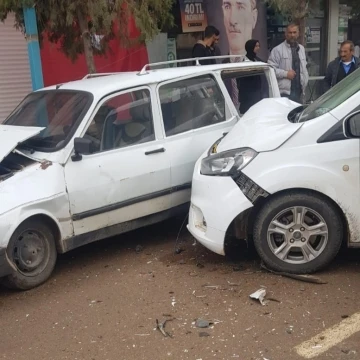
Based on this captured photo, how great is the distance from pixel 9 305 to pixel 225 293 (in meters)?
1.72

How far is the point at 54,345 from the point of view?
371 cm

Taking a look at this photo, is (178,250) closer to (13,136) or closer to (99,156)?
(99,156)

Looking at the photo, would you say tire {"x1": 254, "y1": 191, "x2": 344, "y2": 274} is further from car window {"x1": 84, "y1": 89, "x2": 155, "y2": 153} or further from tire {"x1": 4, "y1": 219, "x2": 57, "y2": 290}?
tire {"x1": 4, "y1": 219, "x2": 57, "y2": 290}

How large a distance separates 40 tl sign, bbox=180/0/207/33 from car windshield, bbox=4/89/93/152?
19.3 feet

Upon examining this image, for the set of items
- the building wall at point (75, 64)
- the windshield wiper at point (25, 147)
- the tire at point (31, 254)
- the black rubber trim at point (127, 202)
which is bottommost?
the tire at point (31, 254)

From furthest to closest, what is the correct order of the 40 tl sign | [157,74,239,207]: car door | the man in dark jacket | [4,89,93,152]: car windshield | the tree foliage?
1. the 40 tl sign
2. the man in dark jacket
3. the tree foliage
4. [157,74,239,207]: car door
5. [4,89,93,152]: car windshield

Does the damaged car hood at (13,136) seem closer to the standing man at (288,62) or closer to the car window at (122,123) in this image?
the car window at (122,123)

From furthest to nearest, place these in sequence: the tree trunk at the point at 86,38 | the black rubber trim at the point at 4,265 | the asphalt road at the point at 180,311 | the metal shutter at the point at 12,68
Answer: the metal shutter at the point at 12,68
the tree trunk at the point at 86,38
the black rubber trim at the point at 4,265
the asphalt road at the point at 180,311

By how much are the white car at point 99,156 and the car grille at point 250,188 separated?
41.3 inches

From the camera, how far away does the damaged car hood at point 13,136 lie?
472 cm

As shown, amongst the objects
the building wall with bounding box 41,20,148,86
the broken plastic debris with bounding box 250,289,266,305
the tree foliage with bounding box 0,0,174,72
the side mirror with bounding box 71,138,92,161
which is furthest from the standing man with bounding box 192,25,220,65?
the broken plastic debris with bounding box 250,289,266,305

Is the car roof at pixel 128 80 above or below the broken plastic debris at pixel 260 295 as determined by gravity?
above

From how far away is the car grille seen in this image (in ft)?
14.4

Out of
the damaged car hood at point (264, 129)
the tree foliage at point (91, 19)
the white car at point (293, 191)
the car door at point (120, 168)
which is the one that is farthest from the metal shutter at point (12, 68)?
the white car at point (293, 191)
